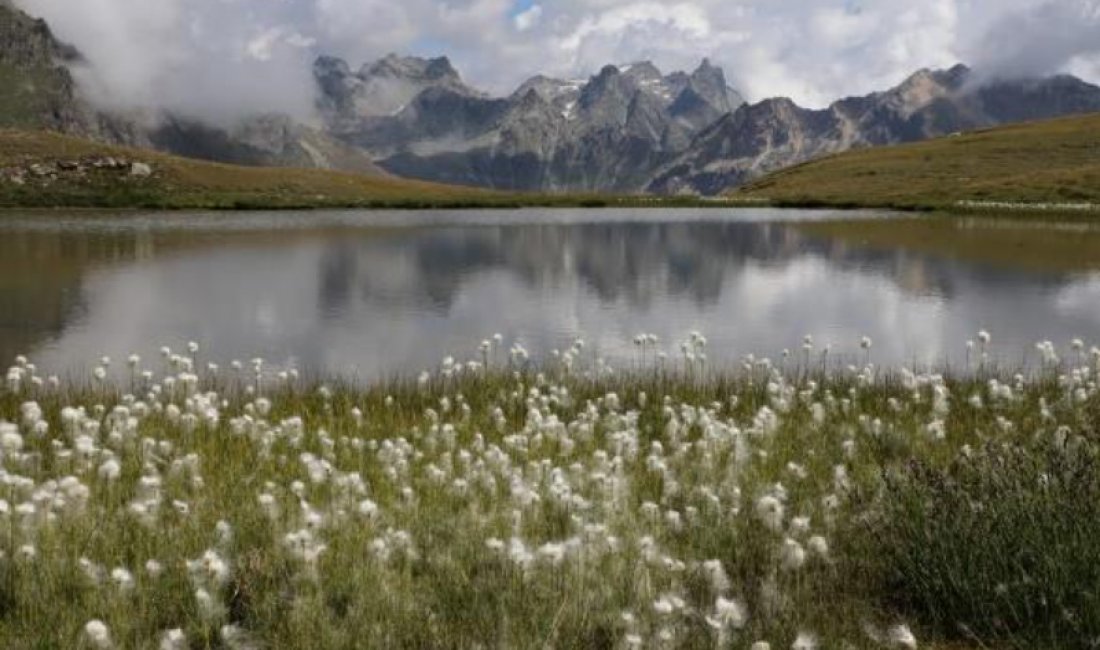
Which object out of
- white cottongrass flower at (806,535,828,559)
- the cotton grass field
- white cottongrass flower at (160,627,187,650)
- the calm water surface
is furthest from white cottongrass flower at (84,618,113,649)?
the calm water surface

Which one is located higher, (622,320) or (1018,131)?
(1018,131)

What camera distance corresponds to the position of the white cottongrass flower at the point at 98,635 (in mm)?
5387

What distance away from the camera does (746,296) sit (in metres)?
30.7

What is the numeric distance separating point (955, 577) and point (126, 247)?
150ft

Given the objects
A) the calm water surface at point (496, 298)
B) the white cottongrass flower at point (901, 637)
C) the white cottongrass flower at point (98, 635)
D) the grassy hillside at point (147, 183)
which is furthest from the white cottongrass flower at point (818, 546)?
the grassy hillside at point (147, 183)

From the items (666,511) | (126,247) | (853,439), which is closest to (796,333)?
(853,439)

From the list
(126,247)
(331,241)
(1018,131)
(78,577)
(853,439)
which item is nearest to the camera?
(78,577)

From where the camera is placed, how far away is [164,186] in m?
125

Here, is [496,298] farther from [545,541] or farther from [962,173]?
[962,173]

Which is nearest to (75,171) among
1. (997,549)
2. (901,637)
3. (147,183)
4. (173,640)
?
(147,183)

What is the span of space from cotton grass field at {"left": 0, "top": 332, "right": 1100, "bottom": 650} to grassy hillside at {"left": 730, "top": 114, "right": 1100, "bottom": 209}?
85.3 m

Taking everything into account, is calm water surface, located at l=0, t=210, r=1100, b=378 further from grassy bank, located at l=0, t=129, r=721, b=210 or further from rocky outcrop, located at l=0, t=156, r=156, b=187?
rocky outcrop, located at l=0, t=156, r=156, b=187

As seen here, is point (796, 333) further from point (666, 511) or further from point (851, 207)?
point (851, 207)

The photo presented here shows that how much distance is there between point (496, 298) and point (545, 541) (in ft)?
72.4
